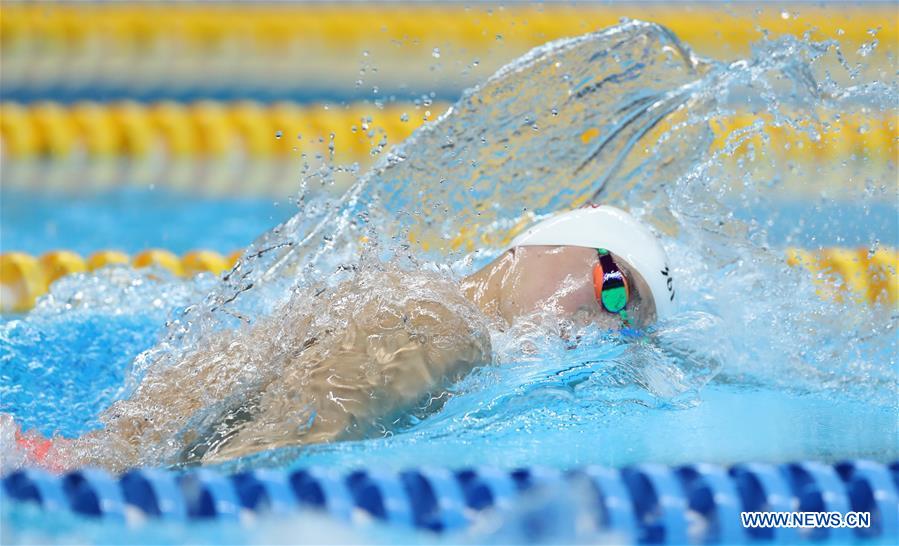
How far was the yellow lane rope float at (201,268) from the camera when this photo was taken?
3.19 m

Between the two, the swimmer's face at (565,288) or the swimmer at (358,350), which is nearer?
the swimmer at (358,350)

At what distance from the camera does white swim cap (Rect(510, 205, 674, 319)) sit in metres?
2.23

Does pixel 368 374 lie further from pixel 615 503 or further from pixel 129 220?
pixel 129 220

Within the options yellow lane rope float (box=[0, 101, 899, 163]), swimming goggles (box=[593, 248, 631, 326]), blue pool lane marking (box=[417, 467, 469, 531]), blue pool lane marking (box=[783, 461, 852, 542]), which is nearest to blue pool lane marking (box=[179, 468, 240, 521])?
blue pool lane marking (box=[417, 467, 469, 531])

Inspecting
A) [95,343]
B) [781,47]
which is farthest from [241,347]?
[781,47]

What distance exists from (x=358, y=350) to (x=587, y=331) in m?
0.54

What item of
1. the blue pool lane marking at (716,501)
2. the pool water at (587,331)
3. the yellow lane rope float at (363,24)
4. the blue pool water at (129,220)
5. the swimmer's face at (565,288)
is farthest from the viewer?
the yellow lane rope float at (363,24)

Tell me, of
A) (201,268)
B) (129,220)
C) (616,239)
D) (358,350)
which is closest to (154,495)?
(358,350)

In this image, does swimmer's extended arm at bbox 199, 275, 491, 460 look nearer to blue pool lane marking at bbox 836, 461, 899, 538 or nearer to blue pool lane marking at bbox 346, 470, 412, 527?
blue pool lane marking at bbox 346, 470, 412, 527

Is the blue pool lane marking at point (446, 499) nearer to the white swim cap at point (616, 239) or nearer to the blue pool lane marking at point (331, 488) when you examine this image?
the blue pool lane marking at point (331, 488)

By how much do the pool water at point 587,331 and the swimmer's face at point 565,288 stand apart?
6cm

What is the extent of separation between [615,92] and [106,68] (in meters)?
3.65

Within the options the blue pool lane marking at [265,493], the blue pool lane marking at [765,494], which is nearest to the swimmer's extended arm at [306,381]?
the blue pool lane marking at [265,493]

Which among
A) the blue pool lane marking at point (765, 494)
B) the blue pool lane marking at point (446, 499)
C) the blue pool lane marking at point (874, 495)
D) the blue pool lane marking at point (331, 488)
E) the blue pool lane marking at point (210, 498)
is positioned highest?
the blue pool lane marking at point (210, 498)
